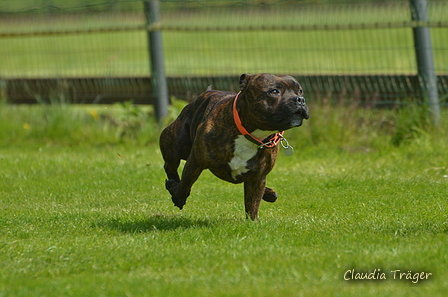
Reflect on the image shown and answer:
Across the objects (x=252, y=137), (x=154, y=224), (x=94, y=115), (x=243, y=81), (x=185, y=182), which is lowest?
(x=94, y=115)

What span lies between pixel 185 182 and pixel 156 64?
5.45 m

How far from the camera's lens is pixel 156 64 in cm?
1143

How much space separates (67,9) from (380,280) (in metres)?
9.01

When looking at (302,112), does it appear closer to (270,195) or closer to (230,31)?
(270,195)

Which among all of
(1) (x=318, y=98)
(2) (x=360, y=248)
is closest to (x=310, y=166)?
(1) (x=318, y=98)

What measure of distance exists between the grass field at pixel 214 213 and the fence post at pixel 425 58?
10.8 inches

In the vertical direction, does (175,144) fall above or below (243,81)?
below

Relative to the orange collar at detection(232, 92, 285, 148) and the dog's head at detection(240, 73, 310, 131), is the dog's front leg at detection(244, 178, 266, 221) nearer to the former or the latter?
the orange collar at detection(232, 92, 285, 148)

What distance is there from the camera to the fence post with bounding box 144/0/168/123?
37.0ft

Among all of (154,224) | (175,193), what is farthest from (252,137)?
(154,224)

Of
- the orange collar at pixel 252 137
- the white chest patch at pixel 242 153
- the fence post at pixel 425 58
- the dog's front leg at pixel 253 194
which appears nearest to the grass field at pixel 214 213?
the dog's front leg at pixel 253 194

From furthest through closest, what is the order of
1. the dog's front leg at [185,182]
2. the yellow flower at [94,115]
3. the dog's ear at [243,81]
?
the yellow flower at [94,115] → the dog's front leg at [185,182] → the dog's ear at [243,81]

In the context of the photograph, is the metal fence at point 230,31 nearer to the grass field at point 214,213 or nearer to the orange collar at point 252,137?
the grass field at point 214,213

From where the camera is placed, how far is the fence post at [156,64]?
1129cm
